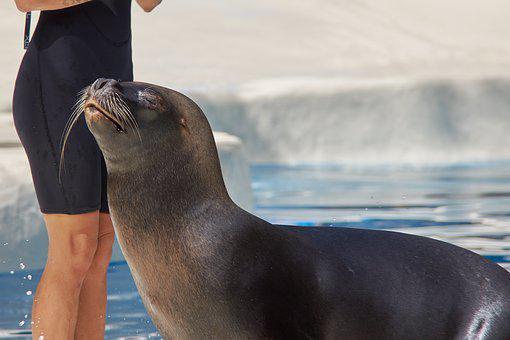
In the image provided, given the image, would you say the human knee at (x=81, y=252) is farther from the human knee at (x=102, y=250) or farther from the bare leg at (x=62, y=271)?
the human knee at (x=102, y=250)

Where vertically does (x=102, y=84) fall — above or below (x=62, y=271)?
above

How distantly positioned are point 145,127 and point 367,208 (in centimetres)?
583

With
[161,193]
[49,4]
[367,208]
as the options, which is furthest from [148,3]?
[367,208]

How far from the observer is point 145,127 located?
2506 mm

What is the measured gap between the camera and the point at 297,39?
999 inches

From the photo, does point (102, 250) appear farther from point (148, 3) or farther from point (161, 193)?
point (148, 3)

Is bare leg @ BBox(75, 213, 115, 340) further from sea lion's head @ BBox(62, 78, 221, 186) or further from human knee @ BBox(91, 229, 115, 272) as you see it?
sea lion's head @ BBox(62, 78, 221, 186)

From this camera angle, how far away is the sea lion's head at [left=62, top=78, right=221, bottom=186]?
242cm

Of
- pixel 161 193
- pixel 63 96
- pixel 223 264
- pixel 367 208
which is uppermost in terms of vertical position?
pixel 63 96

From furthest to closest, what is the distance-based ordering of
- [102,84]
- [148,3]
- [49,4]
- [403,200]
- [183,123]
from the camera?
1. [403,200]
2. [148,3]
3. [49,4]
4. [183,123]
5. [102,84]

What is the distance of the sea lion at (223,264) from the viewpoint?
2.46m

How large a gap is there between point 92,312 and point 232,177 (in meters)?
3.65

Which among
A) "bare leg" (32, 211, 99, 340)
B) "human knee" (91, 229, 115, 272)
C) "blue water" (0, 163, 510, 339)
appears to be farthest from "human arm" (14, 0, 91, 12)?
"blue water" (0, 163, 510, 339)

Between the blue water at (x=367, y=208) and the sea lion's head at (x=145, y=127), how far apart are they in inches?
60.9
